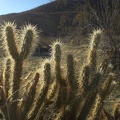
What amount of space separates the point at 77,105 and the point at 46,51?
10.9 m

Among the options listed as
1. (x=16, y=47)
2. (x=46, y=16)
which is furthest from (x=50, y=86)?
(x=46, y=16)

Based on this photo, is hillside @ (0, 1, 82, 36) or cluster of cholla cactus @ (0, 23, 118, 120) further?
hillside @ (0, 1, 82, 36)

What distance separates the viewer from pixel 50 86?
525cm

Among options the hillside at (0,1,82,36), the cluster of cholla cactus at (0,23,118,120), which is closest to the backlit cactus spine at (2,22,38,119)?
the cluster of cholla cactus at (0,23,118,120)

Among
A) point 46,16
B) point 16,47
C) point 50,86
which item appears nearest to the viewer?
point 16,47

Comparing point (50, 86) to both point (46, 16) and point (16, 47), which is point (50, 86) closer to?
point (16, 47)

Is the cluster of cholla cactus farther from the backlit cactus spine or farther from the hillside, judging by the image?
the hillside

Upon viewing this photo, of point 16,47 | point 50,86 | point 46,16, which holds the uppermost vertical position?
point 46,16

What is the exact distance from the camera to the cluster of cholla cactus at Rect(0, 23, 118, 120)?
4762 mm

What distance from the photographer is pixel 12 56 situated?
188 inches

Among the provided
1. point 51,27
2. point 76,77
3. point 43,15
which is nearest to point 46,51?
point 76,77

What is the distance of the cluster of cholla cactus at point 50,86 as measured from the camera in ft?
15.6

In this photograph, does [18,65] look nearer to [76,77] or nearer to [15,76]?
[15,76]

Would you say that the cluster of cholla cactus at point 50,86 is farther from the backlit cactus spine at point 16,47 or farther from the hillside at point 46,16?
the hillside at point 46,16
